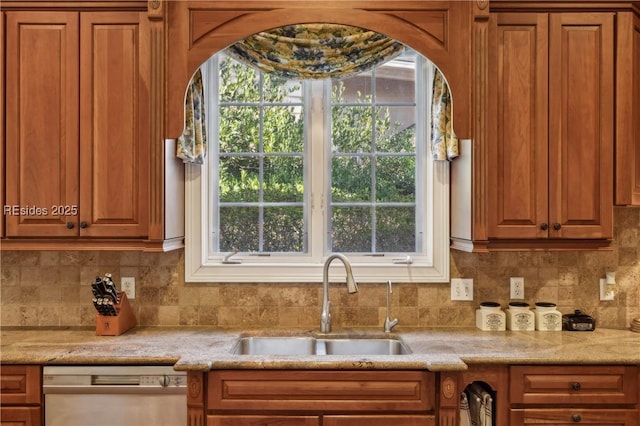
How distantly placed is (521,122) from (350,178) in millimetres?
914

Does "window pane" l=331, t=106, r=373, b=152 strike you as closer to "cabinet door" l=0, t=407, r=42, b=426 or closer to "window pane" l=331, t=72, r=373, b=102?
Answer: "window pane" l=331, t=72, r=373, b=102

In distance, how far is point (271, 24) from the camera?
7.59 ft

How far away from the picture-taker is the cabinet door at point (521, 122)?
2332 millimetres

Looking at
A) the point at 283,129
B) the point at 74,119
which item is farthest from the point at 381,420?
the point at 74,119

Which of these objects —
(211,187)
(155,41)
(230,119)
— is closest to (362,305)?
(211,187)

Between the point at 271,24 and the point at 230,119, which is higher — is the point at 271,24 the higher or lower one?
the higher one

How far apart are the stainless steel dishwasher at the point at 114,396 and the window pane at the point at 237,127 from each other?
4.18 feet

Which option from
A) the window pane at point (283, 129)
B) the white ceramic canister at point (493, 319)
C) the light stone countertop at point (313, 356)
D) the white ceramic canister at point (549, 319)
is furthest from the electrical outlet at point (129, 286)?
the white ceramic canister at point (549, 319)

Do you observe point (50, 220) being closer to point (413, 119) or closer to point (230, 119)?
point (230, 119)

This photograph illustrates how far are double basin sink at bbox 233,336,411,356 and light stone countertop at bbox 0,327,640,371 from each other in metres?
0.04

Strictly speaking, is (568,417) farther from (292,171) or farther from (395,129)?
(292,171)

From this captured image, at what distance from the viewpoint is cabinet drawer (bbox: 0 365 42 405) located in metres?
2.06

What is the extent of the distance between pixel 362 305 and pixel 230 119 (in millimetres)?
1230

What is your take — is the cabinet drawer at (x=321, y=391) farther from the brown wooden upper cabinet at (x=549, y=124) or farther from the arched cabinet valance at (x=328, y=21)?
the arched cabinet valance at (x=328, y=21)
